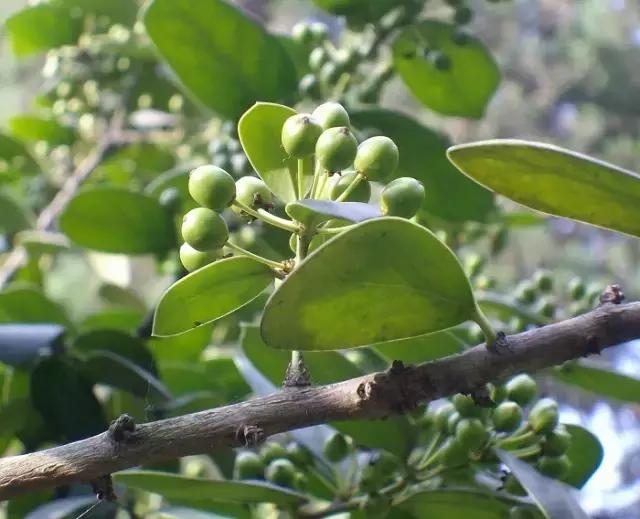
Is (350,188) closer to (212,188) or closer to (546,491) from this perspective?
(212,188)

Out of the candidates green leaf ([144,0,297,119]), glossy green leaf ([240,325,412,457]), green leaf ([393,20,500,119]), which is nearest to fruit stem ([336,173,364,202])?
glossy green leaf ([240,325,412,457])

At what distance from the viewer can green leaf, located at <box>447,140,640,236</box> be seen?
1.65 ft

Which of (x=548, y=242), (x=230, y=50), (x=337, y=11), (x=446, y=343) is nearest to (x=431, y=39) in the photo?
(x=337, y=11)

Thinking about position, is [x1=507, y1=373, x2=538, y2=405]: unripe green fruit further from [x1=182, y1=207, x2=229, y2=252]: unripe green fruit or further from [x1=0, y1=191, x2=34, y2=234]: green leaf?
[x1=0, y1=191, x2=34, y2=234]: green leaf

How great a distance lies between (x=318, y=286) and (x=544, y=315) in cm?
58

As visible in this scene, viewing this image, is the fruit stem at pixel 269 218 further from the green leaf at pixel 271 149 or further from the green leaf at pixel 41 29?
the green leaf at pixel 41 29

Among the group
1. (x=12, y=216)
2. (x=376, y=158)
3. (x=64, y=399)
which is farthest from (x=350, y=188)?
(x=12, y=216)

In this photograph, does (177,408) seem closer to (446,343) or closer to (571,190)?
(446,343)

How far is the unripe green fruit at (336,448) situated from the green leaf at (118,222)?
37 centimetres

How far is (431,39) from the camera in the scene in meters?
1.13

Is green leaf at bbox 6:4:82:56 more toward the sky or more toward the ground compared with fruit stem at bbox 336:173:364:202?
more toward the ground

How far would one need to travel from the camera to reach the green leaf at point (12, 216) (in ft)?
4.27

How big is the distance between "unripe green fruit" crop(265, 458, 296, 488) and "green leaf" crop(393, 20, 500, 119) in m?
0.55

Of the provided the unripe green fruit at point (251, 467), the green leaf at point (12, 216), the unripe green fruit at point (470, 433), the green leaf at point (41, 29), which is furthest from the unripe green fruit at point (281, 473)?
the green leaf at point (41, 29)
